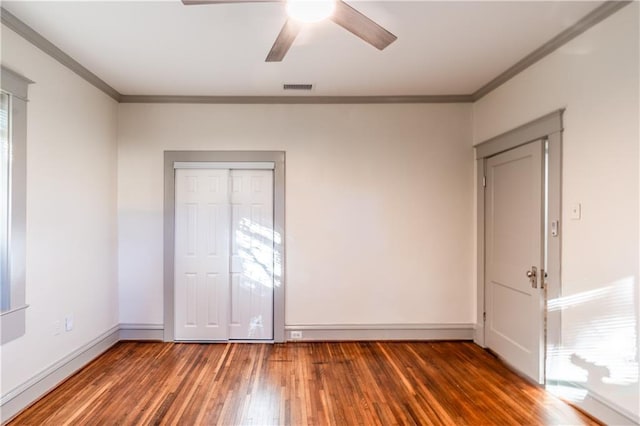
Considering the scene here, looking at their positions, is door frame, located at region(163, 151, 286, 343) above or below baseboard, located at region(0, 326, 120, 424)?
above

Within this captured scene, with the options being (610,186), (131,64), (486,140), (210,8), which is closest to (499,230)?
(486,140)

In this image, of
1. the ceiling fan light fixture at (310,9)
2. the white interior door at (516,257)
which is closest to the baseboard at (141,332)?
the ceiling fan light fixture at (310,9)

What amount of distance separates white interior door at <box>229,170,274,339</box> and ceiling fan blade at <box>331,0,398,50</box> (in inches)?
81.3

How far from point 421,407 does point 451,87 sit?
296cm

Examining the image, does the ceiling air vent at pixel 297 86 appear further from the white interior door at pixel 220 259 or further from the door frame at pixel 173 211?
the white interior door at pixel 220 259

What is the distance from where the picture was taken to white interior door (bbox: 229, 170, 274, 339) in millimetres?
3658

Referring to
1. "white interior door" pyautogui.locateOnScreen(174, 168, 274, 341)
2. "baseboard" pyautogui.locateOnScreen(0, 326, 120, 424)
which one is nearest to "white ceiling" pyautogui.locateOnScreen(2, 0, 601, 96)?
"white interior door" pyautogui.locateOnScreen(174, 168, 274, 341)

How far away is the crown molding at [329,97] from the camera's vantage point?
220 centimetres

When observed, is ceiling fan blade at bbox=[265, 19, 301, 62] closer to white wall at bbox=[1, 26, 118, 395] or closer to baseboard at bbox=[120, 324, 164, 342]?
white wall at bbox=[1, 26, 118, 395]

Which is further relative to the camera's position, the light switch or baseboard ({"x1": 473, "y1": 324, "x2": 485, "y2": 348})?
baseboard ({"x1": 473, "y1": 324, "x2": 485, "y2": 348})

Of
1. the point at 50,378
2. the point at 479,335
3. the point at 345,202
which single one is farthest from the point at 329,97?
the point at 50,378

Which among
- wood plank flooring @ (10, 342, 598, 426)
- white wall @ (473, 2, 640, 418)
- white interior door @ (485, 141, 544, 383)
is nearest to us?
white wall @ (473, 2, 640, 418)

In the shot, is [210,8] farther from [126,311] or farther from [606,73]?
[126,311]

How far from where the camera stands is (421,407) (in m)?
2.39
